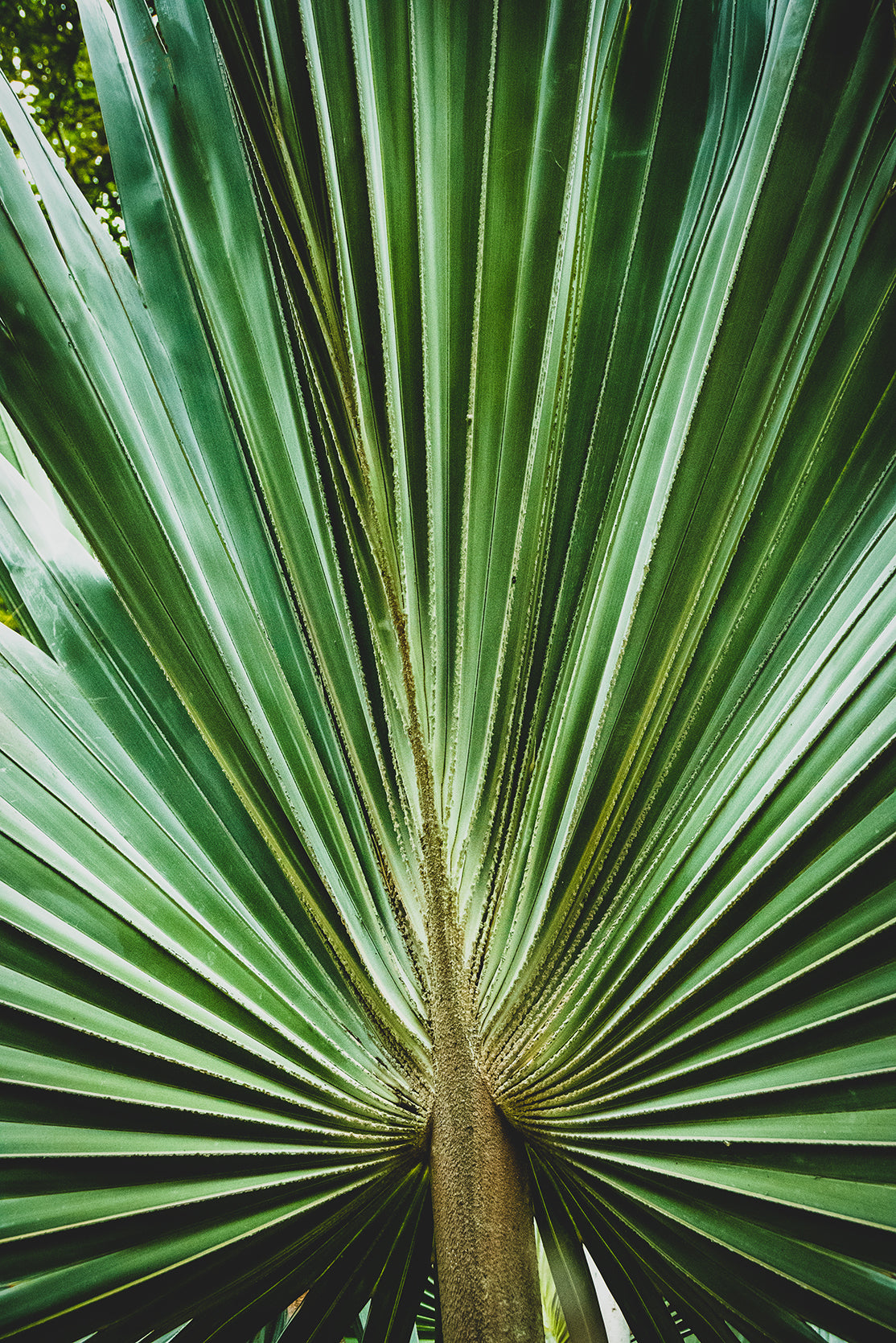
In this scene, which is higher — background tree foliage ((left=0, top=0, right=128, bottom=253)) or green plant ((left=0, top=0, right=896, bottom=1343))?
background tree foliage ((left=0, top=0, right=128, bottom=253))

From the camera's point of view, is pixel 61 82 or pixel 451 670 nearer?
pixel 451 670

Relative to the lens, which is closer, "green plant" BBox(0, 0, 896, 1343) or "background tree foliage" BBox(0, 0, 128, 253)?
"green plant" BBox(0, 0, 896, 1343)

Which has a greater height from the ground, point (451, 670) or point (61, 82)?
point (61, 82)

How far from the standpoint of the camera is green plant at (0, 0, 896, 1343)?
747mm

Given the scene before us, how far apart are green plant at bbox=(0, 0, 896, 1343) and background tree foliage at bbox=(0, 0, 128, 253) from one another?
5.31 ft

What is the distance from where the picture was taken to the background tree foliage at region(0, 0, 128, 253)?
2291mm

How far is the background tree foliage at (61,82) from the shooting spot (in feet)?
7.52

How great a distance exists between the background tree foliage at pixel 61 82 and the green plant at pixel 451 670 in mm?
1618

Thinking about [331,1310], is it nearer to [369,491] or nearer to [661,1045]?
[661,1045]

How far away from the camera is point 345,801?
2.98ft

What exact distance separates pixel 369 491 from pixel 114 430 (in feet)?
0.87

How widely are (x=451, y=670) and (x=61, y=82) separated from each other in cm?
252

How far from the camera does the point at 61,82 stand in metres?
2.44

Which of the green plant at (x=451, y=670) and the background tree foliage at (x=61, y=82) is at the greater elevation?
the background tree foliage at (x=61, y=82)
